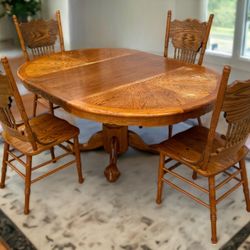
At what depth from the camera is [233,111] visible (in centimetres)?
139

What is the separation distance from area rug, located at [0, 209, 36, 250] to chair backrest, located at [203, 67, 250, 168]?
996 millimetres

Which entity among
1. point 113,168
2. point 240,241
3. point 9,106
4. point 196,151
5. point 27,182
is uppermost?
point 9,106

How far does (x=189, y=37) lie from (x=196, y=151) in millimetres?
1153

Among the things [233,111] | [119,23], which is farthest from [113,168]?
[119,23]

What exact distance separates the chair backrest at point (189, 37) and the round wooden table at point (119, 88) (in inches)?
11.3

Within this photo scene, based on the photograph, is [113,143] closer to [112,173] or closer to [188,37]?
[112,173]

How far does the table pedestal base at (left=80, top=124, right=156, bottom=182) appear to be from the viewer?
2.21 metres

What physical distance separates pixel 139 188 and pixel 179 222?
386 mm

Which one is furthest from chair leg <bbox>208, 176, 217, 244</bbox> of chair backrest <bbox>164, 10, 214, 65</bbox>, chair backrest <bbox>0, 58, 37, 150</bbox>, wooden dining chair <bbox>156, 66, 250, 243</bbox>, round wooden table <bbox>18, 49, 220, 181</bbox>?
chair backrest <bbox>164, 10, 214, 65</bbox>

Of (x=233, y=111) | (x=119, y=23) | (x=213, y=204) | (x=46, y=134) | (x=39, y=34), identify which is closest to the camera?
(x=233, y=111)

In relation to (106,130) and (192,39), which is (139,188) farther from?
(192,39)

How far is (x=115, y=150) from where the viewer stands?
2234 mm

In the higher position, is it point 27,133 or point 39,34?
point 39,34

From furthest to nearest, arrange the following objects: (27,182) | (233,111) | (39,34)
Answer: (39,34) → (27,182) → (233,111)
